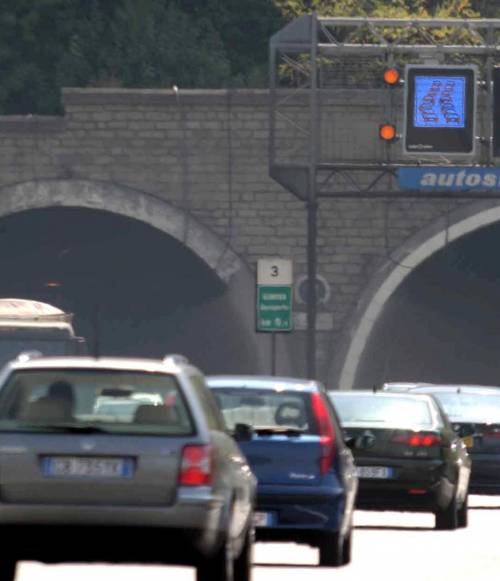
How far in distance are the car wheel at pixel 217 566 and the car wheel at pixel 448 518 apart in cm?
936

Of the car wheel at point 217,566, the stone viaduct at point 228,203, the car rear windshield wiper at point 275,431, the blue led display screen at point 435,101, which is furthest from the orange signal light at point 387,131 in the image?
the car wheel at point 217,566

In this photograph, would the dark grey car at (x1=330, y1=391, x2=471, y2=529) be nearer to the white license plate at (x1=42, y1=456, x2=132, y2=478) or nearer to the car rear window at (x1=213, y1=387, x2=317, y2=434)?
the car rear window at (x1=213, y1=387, x2=317, y2=434)

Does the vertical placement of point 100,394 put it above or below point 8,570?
above

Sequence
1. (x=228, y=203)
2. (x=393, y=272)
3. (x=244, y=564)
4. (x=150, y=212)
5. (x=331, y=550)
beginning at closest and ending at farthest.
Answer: (x=244, y=564) < (x=331, y=550) < (x=393, y=272) < (x=150, y=212) < (x=228, y=203)

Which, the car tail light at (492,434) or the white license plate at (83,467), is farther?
the car tail light at (492,434)

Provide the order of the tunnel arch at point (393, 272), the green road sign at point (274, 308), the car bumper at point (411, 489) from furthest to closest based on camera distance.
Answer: the tunnel arch at point (393, 272) < the green road sign at point (274, 308) < the car bumper at point (411, 489)

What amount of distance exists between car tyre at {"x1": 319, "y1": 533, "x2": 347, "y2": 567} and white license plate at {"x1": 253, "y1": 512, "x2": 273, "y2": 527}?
41cm

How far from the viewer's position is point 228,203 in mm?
49500

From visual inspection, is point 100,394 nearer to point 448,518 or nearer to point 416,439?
point 416,439

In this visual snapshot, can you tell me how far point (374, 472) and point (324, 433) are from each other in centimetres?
540

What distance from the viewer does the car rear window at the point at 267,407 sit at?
1820 cm

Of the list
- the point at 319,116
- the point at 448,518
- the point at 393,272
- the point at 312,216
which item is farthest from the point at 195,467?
the point at 393,272

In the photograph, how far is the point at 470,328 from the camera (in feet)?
179

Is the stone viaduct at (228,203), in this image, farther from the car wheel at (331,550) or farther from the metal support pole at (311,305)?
the car wheel at (331,550)
